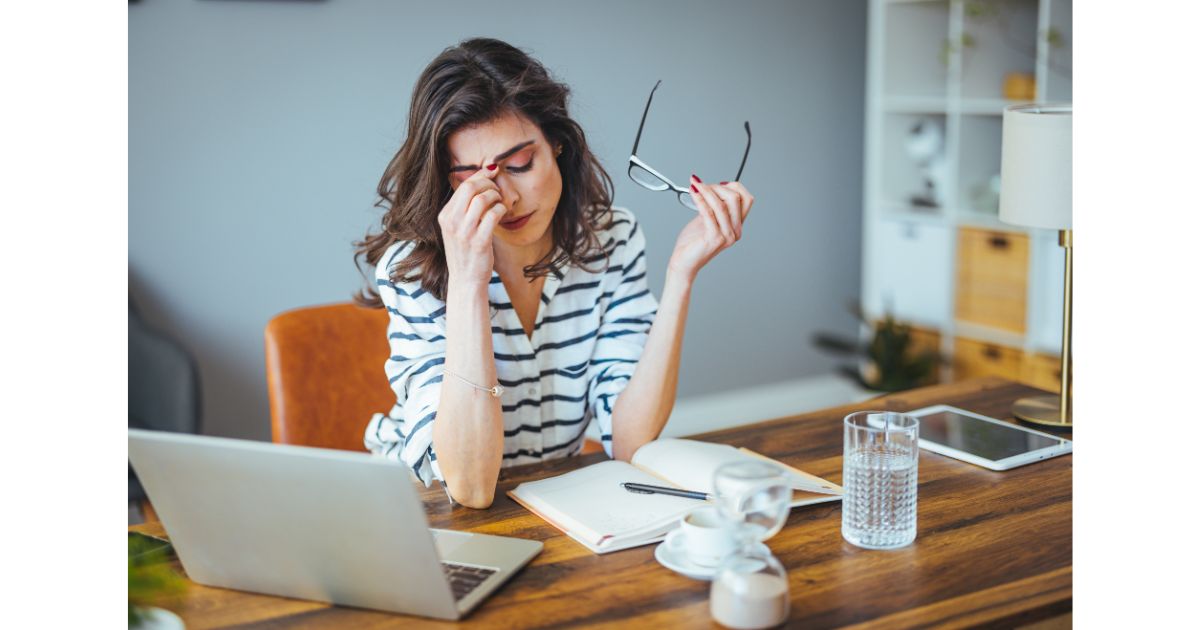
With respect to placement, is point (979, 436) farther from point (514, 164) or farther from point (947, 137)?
point (947, 137)

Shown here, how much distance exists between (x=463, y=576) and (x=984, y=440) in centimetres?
84

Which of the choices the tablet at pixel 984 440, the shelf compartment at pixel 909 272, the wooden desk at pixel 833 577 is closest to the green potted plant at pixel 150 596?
the wooden desk at pixel 833 577

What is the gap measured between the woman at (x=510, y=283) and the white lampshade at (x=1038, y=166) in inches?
18.6

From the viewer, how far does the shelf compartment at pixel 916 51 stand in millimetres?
3750

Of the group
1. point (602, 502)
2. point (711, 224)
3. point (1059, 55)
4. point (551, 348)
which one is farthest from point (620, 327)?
point (1059, 55)

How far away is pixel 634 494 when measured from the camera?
1396mm

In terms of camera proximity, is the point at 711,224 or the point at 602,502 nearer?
the point at 602,502

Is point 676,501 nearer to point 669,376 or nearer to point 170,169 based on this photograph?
point 669,376

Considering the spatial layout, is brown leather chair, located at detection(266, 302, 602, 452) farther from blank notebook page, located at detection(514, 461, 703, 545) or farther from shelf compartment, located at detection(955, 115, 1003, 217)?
shelf compartment, located at detection(955, 115, 1003, 217)

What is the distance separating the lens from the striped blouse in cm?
161

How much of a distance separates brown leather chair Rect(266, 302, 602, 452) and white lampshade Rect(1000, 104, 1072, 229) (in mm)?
1061
